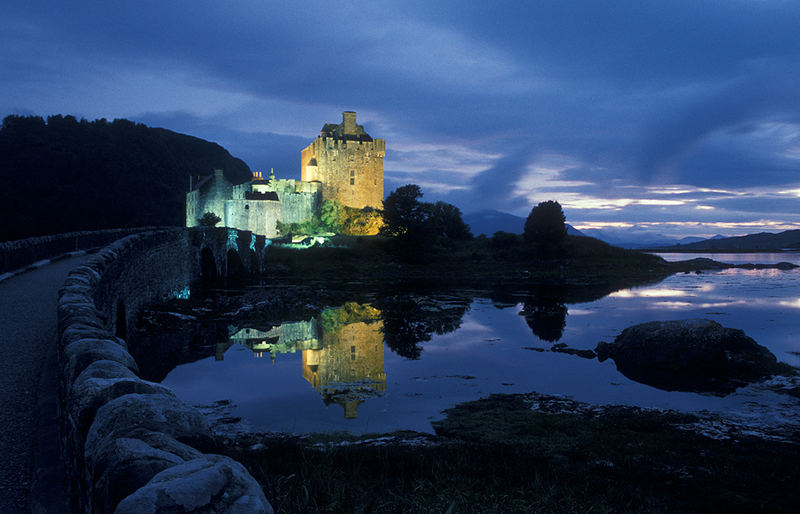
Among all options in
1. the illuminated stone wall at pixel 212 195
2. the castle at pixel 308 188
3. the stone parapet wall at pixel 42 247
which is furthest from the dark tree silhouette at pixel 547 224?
the stone parapet wall at pixel 42 247

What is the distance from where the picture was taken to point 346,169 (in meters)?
70.0

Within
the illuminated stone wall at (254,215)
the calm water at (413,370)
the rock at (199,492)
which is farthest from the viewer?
the illuminated stone wall at (254,215)

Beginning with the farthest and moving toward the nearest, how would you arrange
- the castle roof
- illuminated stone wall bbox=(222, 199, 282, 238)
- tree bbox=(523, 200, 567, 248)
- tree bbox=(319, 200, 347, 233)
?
1. tree bbox=(319, 200, 347, 233)
2. tree bbox=(523, 200, 567, 248)
3. the castle roof
4. illuminated stone wall bbox=(222, 199, 282, 238)

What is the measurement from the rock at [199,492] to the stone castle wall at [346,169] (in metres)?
67.9

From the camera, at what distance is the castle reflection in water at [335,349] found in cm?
1391

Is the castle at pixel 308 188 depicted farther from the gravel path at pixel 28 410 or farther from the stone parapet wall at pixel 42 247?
the gravel path at pixel 28 410

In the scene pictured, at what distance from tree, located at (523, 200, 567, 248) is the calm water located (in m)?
33.2

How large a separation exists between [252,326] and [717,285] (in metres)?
41.3

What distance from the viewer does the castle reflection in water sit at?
1391 centimetres

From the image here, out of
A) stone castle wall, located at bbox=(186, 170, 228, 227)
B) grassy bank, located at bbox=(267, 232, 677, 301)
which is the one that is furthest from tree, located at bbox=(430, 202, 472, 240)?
stone castle wall, located at bbox=(186, 170, 228, 227)

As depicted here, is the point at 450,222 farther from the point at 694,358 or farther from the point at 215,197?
the point at 694,358

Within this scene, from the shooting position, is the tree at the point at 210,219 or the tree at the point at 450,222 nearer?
the tree at the point at 210,219

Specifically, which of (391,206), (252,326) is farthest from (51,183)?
(252,326)

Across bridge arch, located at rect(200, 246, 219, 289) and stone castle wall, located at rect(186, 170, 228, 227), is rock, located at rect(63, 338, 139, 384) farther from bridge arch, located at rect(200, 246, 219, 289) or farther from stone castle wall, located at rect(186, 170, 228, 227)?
stone castle wall, located at rect(186, 170, 228, 227)
